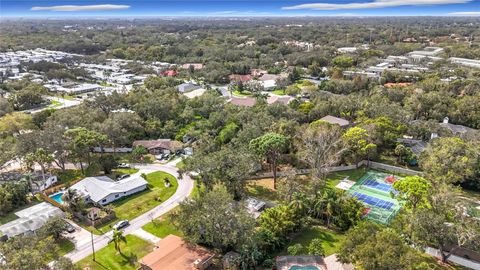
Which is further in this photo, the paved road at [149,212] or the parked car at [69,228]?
the parked car at [69,228]

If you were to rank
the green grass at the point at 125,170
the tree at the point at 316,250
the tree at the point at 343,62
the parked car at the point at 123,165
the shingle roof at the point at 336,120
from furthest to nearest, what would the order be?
the tree at the point at 343,62 < the shingle roof at the point at 336,120 < the parked car at the point at 123,165 < the green grass at the point at 125,170 < the tree at the point at 316,250

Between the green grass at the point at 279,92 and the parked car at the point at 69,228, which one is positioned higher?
the green grass at the point at 279,92

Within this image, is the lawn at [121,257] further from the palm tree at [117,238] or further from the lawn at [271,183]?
the lawn at [271,183]

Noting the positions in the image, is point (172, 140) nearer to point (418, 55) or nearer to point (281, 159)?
point (281, 159)

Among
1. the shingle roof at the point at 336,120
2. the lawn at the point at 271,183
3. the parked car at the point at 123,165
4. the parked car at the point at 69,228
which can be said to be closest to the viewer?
the parked car at the point at 69,228

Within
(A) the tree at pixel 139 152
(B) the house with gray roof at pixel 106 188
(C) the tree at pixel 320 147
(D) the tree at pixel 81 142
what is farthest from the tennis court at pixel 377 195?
(D) the tree at pixel 81 142

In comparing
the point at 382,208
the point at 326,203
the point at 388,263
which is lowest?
the point at 382,208

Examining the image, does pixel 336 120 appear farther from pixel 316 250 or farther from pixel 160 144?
pixel 316 250

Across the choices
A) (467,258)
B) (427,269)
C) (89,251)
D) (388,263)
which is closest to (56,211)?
(89,251)
